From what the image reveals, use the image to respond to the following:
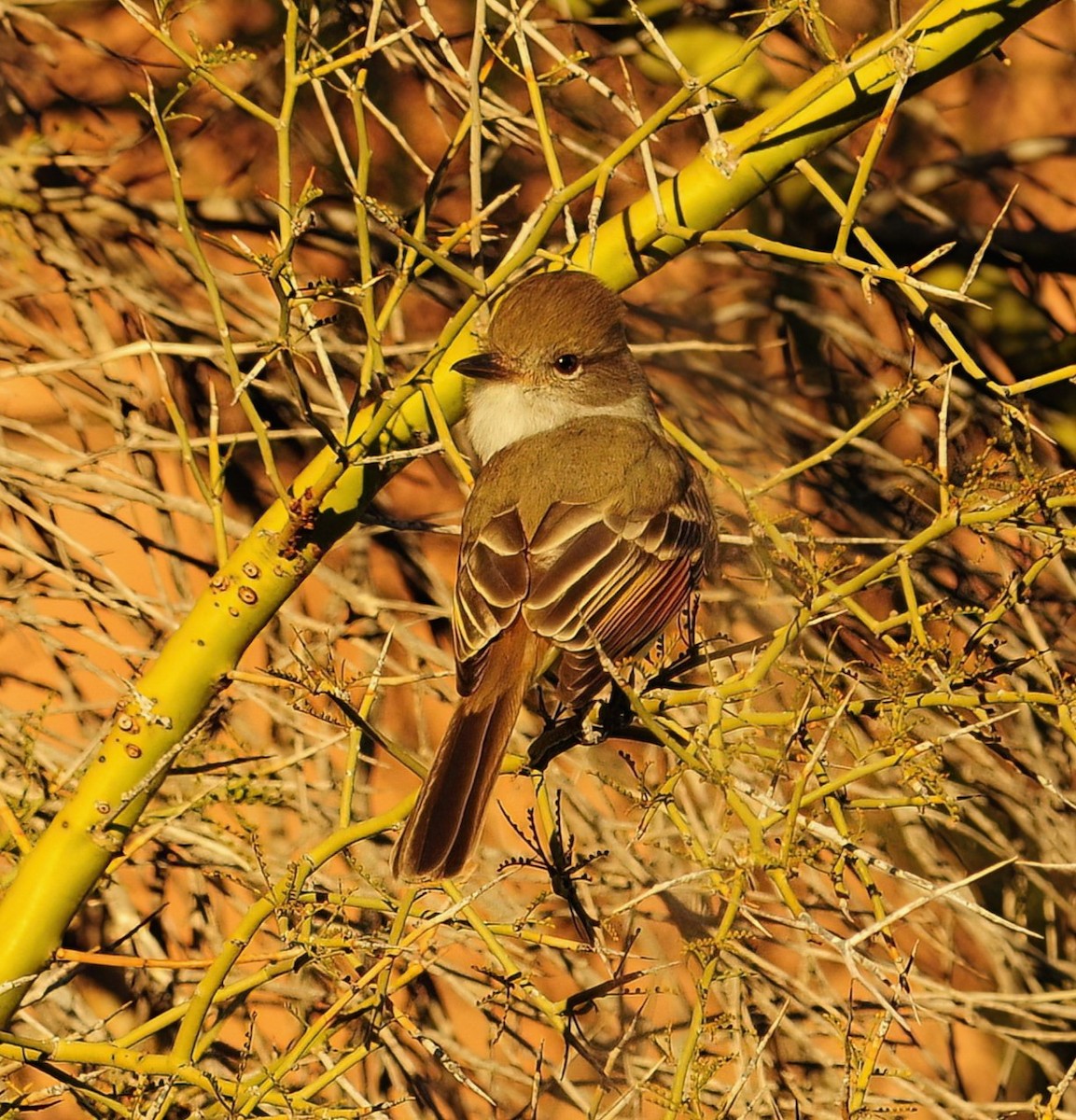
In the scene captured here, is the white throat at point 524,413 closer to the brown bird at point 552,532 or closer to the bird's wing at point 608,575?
the brown bird at point 552,532

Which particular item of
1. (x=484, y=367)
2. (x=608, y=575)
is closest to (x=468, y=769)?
(x=608, y=575)

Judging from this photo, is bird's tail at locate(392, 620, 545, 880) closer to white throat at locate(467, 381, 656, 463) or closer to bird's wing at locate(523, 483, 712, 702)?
bird's wing at locate(523, 483, 712, 702)

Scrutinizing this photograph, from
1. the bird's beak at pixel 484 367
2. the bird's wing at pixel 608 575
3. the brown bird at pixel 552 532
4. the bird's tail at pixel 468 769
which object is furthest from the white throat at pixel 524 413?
the bird's tail at pixel 468 769

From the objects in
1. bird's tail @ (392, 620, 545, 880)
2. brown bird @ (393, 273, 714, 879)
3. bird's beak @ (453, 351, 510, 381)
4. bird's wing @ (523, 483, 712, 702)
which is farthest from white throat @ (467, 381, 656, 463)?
bird's tail @ (392, 620, 545, 880)

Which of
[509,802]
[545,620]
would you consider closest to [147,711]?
[545,620]

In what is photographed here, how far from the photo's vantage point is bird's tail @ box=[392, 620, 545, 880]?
3.65 metres

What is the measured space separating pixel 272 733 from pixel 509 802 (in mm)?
881

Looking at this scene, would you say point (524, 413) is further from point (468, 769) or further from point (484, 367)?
point (468, 769)

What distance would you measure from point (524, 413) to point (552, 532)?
0.70m

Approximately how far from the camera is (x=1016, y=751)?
543cm

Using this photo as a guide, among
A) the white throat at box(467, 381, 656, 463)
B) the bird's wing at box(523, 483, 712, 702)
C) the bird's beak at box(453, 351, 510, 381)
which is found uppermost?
the white throat at box(467, 381, 656, 463)

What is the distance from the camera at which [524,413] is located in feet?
17.0

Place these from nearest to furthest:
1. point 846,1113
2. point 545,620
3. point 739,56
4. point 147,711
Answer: point 846,1113
point 739,56
point 147,711
point 545,620

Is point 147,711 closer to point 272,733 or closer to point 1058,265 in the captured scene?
point 272,733
